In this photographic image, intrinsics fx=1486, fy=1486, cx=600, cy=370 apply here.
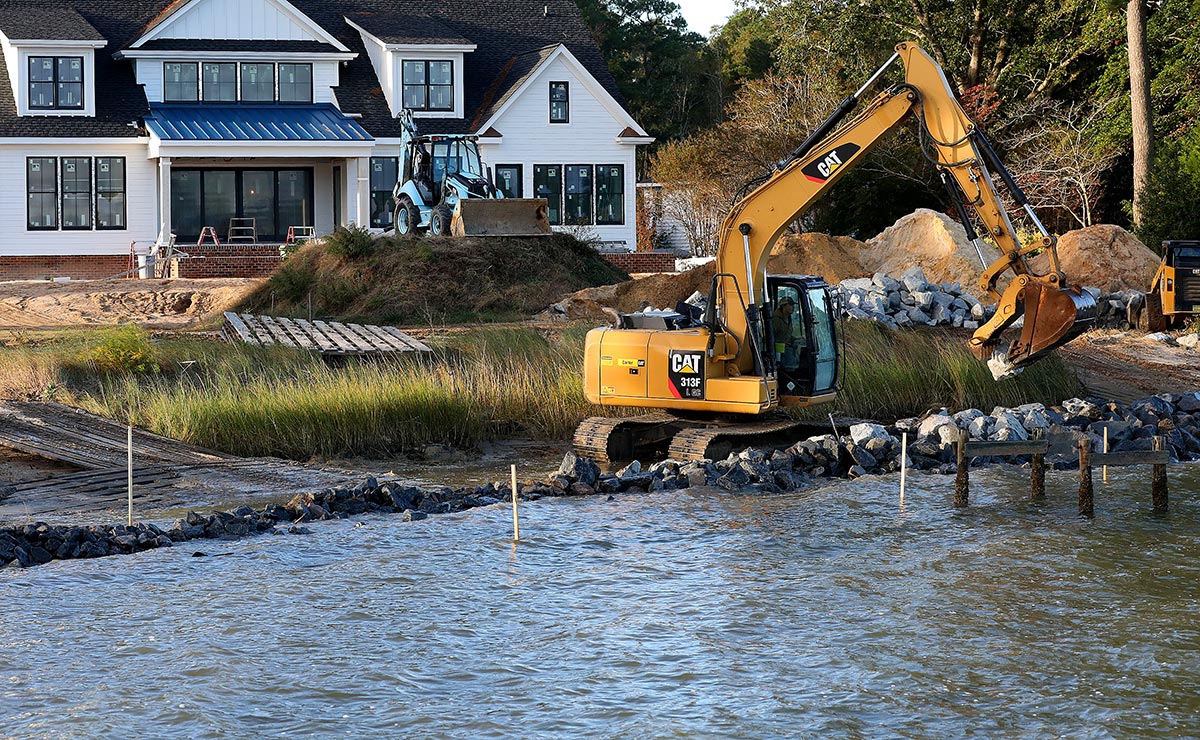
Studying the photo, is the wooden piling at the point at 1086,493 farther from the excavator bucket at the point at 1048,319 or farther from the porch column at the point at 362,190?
the porch column at the point at 362,190

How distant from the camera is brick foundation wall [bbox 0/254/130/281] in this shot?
3931 cm

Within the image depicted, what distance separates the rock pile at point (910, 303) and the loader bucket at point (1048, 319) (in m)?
9.57

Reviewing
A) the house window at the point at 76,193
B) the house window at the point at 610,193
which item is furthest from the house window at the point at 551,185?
the house window at the point at 76,193

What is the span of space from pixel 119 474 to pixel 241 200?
27514 mm

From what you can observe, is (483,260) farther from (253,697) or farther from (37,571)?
(253,697)

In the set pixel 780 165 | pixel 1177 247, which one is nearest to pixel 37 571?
pixel 780 165

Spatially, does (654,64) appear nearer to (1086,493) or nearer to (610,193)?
(610,193)

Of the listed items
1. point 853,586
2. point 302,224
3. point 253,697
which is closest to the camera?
point 253,697

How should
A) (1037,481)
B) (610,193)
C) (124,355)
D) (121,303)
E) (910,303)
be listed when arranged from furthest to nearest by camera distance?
(610,193) → (121,303) → (910,303) → (124,355) → (1037,481)

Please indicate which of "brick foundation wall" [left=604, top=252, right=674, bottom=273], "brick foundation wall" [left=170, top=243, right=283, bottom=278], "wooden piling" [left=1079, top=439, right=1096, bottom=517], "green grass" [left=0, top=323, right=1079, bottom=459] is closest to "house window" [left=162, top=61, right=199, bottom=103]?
"brick foundation wall" [left=170, top=243, right=283, bottom=278]

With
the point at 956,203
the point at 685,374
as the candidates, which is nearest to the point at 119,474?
the point at 685,374

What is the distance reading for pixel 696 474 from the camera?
16406 millimetres

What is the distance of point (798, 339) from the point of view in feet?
56.2

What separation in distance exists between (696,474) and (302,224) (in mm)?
28644
